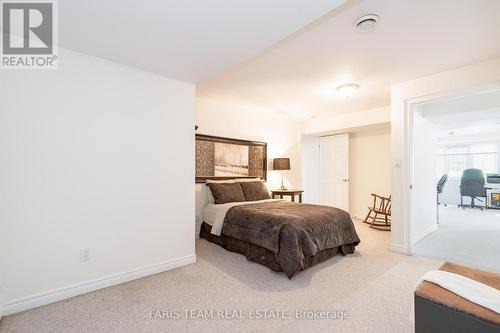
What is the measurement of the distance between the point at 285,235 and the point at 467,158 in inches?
344

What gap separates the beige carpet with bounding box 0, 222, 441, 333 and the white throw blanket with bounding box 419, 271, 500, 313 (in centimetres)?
60

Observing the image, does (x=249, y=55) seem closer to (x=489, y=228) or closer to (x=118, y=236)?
(x=118, y=236)

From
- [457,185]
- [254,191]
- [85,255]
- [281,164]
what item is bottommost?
[85,255]

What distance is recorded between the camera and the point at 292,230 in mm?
2561

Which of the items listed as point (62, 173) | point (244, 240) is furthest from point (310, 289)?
point (62, 173)

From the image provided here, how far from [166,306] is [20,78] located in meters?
2.27

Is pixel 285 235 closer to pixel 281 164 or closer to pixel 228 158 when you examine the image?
pixel 228 158

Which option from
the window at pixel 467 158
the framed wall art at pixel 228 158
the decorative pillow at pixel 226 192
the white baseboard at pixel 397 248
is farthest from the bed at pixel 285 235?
the window at pixel 467 158

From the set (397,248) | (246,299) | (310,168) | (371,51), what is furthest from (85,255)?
(310,168)

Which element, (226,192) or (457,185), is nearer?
(226,192)

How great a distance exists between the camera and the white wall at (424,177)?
147 inches

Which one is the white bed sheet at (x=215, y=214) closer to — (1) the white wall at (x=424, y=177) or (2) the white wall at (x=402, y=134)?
(2) the white wall at (x=402, y=134)

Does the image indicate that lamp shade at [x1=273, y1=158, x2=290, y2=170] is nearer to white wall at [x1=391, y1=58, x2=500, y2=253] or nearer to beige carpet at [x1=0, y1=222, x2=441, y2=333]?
white wall at [x1=391, y1=58, x2=500, y2=253]
